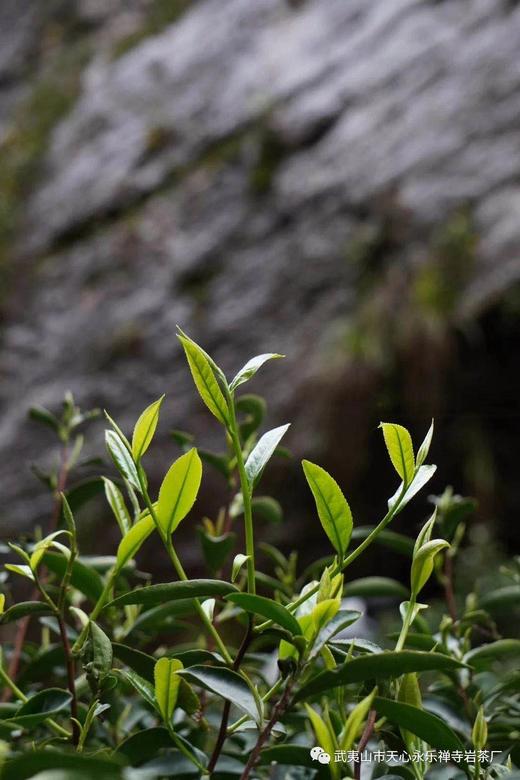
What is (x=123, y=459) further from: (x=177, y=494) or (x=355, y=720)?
(x=355, y=720)

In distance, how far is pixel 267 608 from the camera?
279mm

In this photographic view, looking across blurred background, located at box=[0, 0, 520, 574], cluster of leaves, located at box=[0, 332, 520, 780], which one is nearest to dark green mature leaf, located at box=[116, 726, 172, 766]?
cluster of leaves, located at box=[0, 332, 520, 780]

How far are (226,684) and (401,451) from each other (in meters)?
0.12

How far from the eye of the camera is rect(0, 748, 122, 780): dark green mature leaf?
7.3 inches

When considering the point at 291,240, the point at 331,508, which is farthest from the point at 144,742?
the point at 291,240

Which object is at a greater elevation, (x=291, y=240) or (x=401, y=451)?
(x=291, y=240)

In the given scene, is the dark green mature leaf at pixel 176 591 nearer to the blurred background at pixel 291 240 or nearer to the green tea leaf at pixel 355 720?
the green tea leaf at pixel 355 720

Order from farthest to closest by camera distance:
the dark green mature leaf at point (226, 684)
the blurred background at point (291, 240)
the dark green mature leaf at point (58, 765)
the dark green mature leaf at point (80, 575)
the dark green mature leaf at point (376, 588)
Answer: the blurred background at point (291, 240), the dark green mature leaf at point (376, 588), the dark green mature leaf at point (80, 575), the dark green mature leaf at point (226, 684), the dark green mature leaf at point (58, 765)

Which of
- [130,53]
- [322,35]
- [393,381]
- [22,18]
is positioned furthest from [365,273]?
[22,18]

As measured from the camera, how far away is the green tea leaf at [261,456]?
32 centimetres

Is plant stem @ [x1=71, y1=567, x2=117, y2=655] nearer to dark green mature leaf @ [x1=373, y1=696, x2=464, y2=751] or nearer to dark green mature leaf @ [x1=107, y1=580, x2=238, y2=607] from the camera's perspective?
dark green mature leaf @ [x1=107, y1=580, x2=238, y2=607]

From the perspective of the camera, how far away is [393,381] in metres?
1.80

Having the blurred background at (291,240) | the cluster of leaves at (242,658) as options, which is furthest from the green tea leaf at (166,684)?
the blurred background at (291,240)

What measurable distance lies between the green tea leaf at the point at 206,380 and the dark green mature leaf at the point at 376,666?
0.10 m
